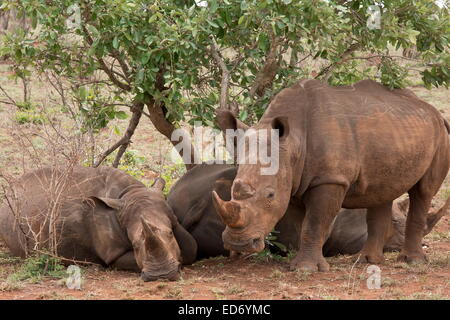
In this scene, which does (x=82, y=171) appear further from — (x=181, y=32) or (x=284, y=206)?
(x=284, y=206)

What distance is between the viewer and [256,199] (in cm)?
736

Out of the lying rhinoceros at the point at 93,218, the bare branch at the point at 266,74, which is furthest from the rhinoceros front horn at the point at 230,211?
the bare branch at the point at 266,74

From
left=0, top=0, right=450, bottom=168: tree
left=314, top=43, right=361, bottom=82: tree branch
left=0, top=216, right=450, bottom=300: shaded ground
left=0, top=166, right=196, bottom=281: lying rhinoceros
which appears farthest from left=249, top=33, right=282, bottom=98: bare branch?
left=0, top=216, right=450, bottom=300: shaded ground

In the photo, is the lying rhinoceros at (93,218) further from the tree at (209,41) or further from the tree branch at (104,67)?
the tree branch at (104,67)

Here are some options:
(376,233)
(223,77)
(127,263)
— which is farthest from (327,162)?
(127,263)

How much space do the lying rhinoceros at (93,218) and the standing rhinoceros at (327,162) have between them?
1.00m

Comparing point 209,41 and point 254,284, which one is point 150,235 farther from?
point 209,41

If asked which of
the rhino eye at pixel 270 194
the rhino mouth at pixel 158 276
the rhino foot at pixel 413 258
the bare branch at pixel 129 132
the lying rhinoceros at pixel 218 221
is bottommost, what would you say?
the rhino foot at pixel 413 258

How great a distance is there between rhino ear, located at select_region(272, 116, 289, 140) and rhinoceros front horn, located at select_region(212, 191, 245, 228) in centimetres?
97

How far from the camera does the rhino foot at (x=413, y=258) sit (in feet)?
28.5

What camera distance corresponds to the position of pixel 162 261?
7496 millimetres

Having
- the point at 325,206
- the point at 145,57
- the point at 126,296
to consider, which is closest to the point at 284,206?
the point at 325,206

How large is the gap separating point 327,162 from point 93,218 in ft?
8.12
